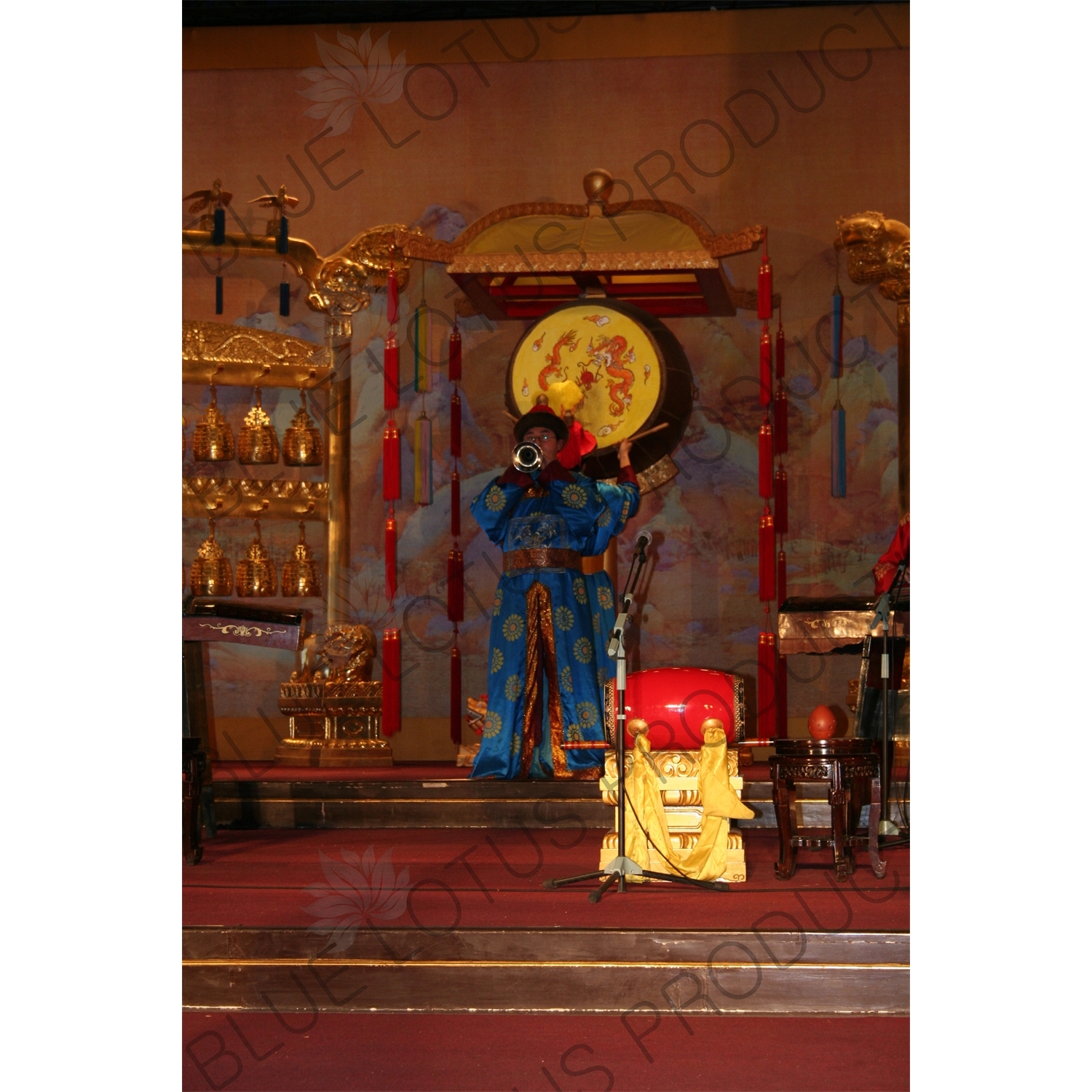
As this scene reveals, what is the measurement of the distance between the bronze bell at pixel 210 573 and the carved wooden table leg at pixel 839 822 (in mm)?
4245

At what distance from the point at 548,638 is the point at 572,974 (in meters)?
2.44

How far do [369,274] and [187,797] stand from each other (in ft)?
13.0

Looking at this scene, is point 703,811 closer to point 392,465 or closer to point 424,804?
point 424,804

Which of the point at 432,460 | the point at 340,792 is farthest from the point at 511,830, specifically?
the point at 432,460

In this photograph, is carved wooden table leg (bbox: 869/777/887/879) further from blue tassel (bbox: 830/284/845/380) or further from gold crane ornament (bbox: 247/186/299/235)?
gold crane ornament (bbox: 247/186/299/235)

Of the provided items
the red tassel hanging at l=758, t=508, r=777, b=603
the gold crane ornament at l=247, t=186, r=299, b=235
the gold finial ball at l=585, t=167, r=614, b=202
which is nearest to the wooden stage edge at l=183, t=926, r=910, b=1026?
the red tassel hanging at l=758, t=508, r=777, b=603

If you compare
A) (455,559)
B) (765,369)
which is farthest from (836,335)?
(455,559)

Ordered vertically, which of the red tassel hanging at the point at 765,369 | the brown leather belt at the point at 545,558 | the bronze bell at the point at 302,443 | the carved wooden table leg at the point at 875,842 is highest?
the red tassel hanging at the point at 765,369

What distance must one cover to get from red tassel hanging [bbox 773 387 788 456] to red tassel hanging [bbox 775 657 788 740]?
1.22m

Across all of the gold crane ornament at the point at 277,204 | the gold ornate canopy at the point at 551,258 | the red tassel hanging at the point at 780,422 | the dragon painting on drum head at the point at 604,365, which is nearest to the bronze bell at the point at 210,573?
the gold ornate canopy at the point at 551,258

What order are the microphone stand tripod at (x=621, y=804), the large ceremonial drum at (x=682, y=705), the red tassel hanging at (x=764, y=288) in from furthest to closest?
the red tassel hanging at (x=764, y=288) < the large ceremonial drum at (x=682, y=705) < the microphone stand tripod at (x=621, y=804)

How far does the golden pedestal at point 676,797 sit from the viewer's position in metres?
4.06

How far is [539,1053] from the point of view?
2869 millimetres

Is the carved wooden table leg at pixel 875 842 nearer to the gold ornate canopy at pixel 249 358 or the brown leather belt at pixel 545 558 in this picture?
the brown leather belt at pixel 545 558
